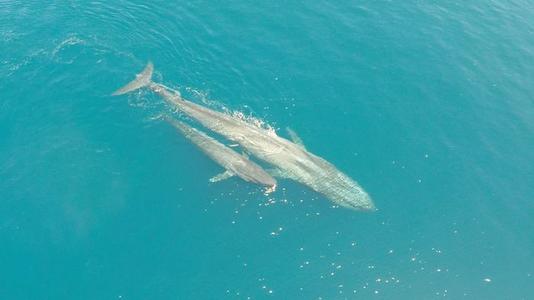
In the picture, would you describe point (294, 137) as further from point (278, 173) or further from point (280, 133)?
point (278, 173)

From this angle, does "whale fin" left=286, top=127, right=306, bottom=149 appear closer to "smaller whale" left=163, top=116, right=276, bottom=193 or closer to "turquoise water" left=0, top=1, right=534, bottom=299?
"turquoise water" left=0, top=1, right=534, bottom=299

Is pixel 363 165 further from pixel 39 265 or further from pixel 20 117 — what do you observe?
pixel 20 117

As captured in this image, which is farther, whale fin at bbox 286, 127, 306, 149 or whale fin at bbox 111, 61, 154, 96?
whale fin at bbox 111, 61, 154, 96

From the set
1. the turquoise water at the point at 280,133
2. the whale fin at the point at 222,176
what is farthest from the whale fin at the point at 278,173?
the whale fin at the point at 222,176

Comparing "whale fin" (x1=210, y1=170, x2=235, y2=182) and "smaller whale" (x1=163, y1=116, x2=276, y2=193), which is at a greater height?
"smaller whale" (x1=163, y1=116, x2=276, y2=193)

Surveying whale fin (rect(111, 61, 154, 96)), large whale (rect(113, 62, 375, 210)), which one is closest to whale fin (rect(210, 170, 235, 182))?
large whale (rect(113, 62, 375, 210))

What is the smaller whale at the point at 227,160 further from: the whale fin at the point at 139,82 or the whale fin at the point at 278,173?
the whale fin at the point at 139,82
